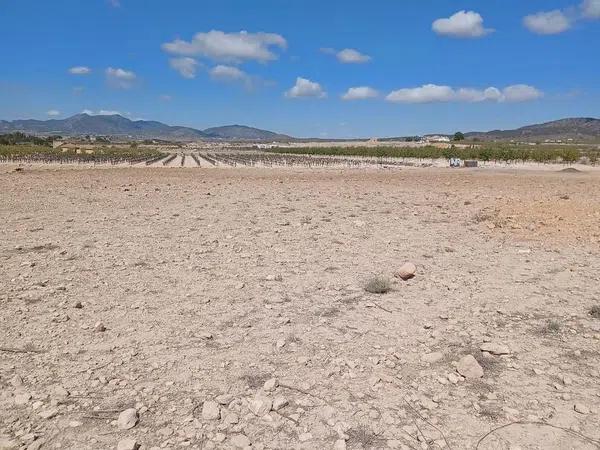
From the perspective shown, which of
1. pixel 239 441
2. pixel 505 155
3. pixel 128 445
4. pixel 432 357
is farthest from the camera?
pixel 505 155

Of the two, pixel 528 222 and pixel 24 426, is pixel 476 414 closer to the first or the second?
pixel 24 426

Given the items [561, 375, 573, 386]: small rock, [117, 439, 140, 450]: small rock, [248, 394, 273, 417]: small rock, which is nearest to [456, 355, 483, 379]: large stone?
[561, 375, 573, 386]: small rock

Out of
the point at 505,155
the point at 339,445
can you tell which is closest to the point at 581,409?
the point at 339,445

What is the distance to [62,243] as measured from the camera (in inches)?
352

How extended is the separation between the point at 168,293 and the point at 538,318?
471 centimetres

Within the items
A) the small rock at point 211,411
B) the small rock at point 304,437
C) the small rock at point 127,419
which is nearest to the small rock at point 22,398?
the small rock at point 127,419

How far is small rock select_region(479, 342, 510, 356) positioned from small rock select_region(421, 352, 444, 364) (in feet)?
1.58

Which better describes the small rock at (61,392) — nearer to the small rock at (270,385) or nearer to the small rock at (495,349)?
the small rock at (270,385)

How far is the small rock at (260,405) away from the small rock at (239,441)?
11.2 inches

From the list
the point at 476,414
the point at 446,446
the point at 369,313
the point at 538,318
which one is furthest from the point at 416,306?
the point at 446,446

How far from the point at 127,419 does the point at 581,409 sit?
3.49 m

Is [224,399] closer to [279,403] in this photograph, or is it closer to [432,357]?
[279,403]

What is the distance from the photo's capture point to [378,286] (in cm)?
641

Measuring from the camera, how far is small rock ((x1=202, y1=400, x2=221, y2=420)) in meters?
3.45
